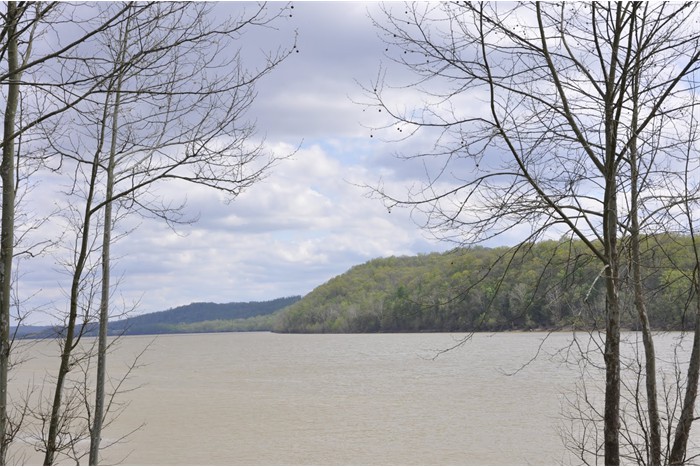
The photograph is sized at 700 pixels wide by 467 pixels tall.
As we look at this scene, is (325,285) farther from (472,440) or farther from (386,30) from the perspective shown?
(386,30)

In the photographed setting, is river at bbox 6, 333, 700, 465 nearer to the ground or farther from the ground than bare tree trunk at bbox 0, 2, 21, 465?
nearer to the ground

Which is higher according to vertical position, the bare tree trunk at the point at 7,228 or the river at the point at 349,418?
the bare tree trunk at the point at 7,228

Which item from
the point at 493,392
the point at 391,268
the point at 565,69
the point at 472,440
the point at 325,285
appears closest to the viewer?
the point at 565,69

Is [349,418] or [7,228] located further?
[349,418]

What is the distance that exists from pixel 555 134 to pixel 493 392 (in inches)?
1056

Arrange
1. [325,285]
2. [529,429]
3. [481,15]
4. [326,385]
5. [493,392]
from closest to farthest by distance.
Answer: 1. [481,15]
2. [529,429]
3. [493,392]
4. [326,385]
5. [325,285]

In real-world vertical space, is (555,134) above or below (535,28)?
below

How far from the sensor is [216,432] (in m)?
21.4

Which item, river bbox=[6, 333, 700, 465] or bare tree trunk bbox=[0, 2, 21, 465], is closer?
bare tree trunk bbox=[0, 2, 21, 465]

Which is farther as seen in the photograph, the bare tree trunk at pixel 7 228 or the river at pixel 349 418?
the river at pixel 349 418

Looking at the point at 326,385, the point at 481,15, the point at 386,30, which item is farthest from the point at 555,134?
the point at 326,385

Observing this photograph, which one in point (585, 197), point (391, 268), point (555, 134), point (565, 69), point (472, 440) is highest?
point (391, 268)

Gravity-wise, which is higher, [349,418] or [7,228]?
[7,228]

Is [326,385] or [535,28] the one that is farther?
[326,385]
